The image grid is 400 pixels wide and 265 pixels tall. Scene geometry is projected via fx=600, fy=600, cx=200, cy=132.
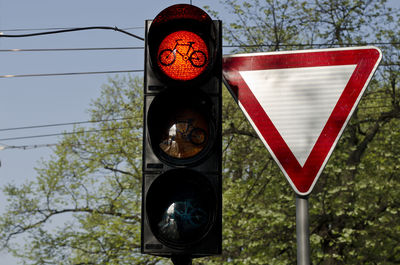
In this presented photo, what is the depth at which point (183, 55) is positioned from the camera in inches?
110

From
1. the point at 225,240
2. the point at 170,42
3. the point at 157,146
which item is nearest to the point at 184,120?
the point at 157,146

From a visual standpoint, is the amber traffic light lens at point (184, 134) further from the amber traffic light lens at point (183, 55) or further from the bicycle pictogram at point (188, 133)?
the amber traffic light lens at point (183, 55)

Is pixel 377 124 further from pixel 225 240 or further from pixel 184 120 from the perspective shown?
pixel 184 120

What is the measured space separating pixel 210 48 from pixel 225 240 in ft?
39.0

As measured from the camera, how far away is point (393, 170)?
14.4m

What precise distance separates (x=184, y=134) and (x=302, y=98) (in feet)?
1.88

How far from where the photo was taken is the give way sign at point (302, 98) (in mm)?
2541

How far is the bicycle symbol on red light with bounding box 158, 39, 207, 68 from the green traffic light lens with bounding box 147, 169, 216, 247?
0.51 metres

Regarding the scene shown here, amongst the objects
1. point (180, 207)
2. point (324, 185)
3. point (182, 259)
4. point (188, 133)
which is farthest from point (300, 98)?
point (324, 185)

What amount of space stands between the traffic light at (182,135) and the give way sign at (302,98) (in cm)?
18

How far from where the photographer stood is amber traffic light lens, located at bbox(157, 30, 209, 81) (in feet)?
9.11

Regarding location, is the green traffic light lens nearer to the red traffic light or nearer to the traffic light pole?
the traffic light pole

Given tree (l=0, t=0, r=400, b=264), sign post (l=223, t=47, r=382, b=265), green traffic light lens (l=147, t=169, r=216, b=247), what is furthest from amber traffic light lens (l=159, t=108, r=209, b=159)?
tree (l=0, t=0, r=400, b=264)

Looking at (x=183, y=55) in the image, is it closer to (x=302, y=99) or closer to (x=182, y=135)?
(x=182, y=135)
